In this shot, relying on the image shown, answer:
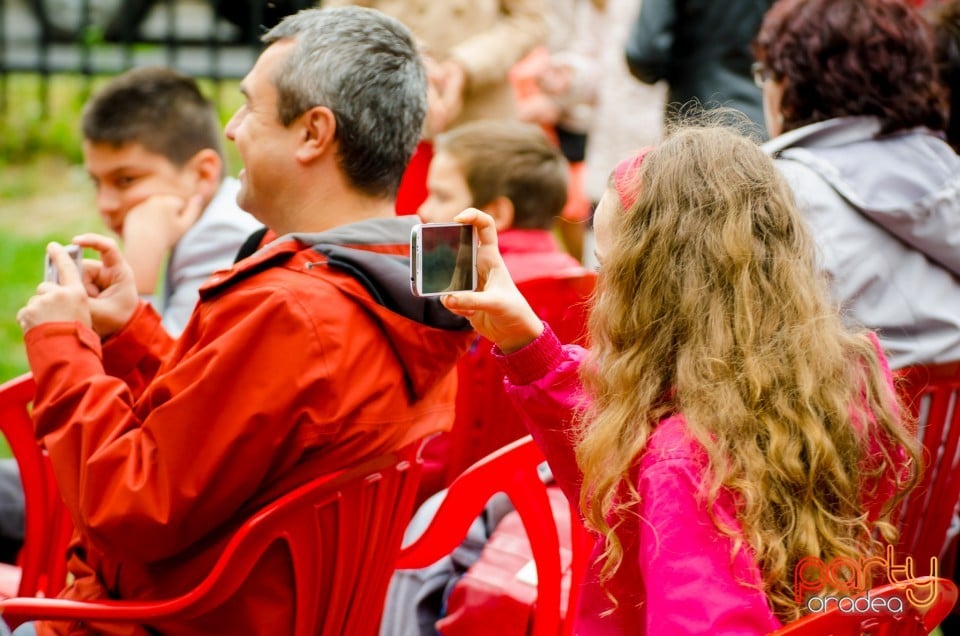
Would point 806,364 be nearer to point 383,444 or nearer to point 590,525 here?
point 590,525

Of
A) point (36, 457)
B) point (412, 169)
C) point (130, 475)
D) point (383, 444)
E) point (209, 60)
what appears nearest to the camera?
point (130, 475)

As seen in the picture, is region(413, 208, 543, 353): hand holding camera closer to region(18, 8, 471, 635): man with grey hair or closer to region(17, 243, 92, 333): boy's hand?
region(18, 8, 471, 635): man with grey hair

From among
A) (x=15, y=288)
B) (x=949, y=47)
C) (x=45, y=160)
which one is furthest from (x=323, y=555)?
(x=45, y=160)

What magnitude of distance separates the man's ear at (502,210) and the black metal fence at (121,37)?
206 inches

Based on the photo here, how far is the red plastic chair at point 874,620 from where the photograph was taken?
159cm

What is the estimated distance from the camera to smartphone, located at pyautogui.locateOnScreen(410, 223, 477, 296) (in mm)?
1880

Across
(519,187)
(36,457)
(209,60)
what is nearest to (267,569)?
(36,457)

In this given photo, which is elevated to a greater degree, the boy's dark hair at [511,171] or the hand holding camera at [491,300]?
the hand holding camera at [491,300]

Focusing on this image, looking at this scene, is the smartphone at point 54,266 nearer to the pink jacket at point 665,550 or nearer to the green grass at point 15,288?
the pink jacket at point 665,550

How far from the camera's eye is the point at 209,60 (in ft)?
28.7

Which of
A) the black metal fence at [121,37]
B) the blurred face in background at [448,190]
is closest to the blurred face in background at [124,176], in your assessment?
the blurred face in background at [448,190]

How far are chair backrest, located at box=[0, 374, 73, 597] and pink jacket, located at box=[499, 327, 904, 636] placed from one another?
127cm

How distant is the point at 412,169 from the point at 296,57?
209cm

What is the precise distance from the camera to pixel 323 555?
2.22 m
